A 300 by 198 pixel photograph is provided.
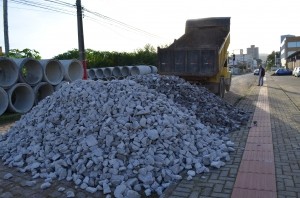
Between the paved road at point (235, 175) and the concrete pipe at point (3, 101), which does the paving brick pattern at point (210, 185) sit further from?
the concrete pipe at point (3, 101)

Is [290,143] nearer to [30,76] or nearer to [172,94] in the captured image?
[172,94]

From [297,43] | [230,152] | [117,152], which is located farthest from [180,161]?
[297,43]

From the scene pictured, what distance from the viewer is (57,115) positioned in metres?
6.74

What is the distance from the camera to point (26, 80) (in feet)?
44.0

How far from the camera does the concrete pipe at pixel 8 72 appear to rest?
12.6 meters

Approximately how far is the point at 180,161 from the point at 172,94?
3.51m

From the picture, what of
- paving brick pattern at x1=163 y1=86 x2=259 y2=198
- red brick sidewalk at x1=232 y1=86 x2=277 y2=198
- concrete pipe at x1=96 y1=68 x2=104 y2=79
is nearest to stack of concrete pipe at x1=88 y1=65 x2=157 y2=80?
concrete pipe at x1=96 y1=68 x2=104 y2=79

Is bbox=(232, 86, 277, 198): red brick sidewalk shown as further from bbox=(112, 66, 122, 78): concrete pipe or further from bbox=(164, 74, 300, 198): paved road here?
bbox=(112, 66, 122, 78): concrete pipe

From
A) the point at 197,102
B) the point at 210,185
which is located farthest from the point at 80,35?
the point at 210,185

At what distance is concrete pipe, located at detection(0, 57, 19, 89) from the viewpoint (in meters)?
12.6

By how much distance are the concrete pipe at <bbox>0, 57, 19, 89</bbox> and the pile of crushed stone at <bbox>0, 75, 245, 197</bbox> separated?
5632 mm

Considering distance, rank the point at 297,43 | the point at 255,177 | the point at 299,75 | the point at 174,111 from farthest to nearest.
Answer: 1. the point at 297,43
2. the point at 299,75
3. the point at 174,111
4. the point at 255,177

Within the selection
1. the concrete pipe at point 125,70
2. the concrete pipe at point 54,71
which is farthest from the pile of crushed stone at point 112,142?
the concrete pipe at point 125,70

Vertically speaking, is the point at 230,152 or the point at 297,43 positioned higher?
the point at 297,43
